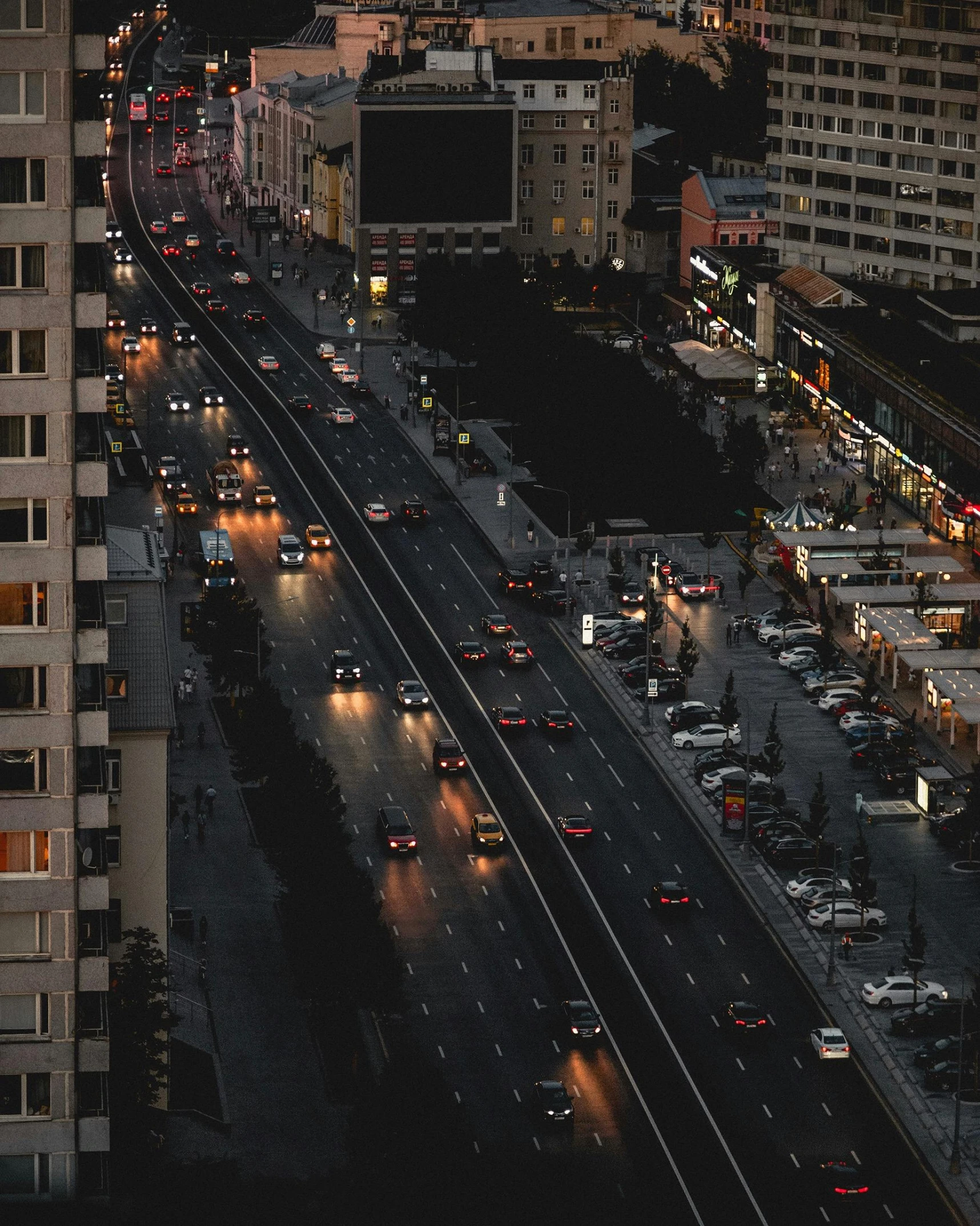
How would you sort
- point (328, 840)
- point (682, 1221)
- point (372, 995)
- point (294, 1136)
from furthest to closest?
1. point (328, 840)
2. point (372, 995)
3. point (294, 1136)
4. point (682, 1221)

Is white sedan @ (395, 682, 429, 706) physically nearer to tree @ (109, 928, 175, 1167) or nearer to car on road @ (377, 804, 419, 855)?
car on road @ (377, 804, 419, 855)

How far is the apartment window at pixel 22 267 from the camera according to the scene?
58.4 meters

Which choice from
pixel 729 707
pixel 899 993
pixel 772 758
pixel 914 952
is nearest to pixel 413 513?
pixel 729 707

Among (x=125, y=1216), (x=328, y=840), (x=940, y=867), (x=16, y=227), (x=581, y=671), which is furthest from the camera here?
(x=581, y=671)

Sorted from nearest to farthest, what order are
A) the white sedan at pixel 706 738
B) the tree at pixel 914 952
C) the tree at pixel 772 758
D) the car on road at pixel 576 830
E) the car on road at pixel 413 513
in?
the tree at pixel 914 952, the car on road at pixel 576 830, the tree at pixel 772 758, the white sedan at pixel 706 738, the car on road at pixel 413 513

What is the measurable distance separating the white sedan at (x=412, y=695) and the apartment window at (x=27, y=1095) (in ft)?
309

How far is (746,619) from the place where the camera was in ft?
556

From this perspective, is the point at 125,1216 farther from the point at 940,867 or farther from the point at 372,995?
the point at 940,867

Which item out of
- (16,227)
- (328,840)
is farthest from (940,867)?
(16,227)

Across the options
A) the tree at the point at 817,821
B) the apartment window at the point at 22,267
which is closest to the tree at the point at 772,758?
the tree at the point at 817,821

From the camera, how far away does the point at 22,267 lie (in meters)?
58.5

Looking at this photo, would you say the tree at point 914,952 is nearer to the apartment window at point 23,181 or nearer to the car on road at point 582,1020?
the car on road at point 582,1020

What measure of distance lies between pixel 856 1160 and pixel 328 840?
30.6m

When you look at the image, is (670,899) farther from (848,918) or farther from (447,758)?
(447,758)
